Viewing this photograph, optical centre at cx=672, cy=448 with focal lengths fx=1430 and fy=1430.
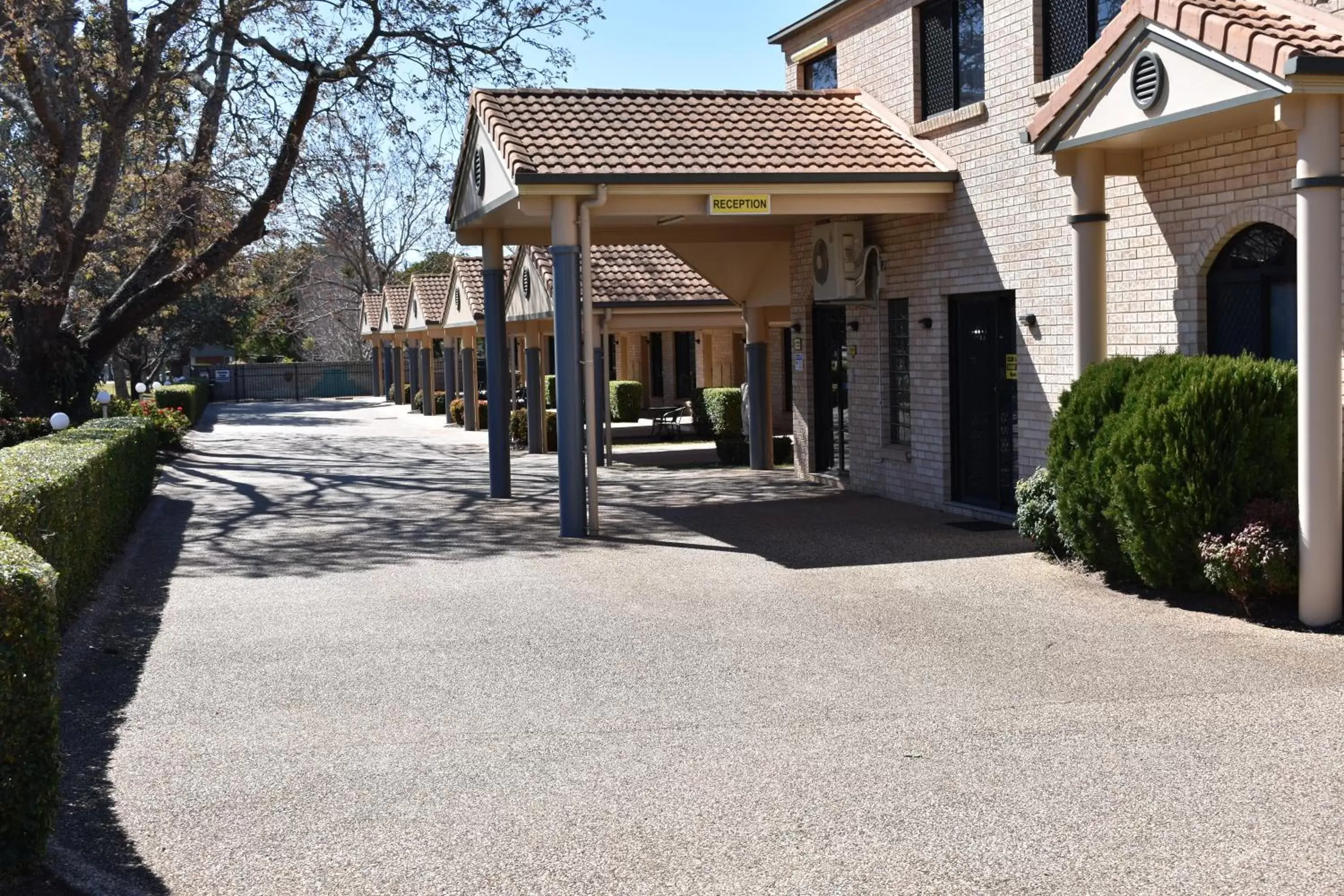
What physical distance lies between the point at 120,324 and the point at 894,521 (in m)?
15.0

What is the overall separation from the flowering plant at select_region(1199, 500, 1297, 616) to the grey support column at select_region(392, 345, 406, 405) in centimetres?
4374

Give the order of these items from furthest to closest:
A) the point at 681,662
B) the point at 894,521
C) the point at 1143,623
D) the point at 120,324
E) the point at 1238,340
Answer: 1. the point at 120,324
2. the point at 894,521
3. the point at 1238,340
4. the point at 1143,623
5. the point at 681,662

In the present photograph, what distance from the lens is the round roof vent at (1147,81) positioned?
31.0 feet

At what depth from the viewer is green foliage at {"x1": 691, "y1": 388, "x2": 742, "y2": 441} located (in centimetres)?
2552

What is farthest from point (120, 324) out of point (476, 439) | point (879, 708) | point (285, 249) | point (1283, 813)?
point (1283, 813)

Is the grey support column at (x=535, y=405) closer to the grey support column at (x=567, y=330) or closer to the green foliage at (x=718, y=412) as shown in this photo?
the green foliage at (x=718, y=412)

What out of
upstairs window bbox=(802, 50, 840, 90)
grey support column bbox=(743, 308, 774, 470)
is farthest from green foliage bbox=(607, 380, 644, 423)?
upstairs window bbox=(802, 50, 840, 90)

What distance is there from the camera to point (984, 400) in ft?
47.0

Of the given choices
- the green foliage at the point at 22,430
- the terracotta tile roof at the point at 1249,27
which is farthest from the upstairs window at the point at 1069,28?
the green foliage at the point at 22,430

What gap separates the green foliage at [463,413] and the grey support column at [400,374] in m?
14.1

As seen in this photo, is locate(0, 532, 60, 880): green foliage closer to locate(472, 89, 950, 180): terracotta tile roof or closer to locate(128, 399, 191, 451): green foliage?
locate(472, 89, 950, 180): terracotta tile roof

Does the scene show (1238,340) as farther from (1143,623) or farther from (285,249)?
(285,249)

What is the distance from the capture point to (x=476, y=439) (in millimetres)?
30719

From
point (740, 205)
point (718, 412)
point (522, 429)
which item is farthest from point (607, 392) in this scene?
point (740, 205)
